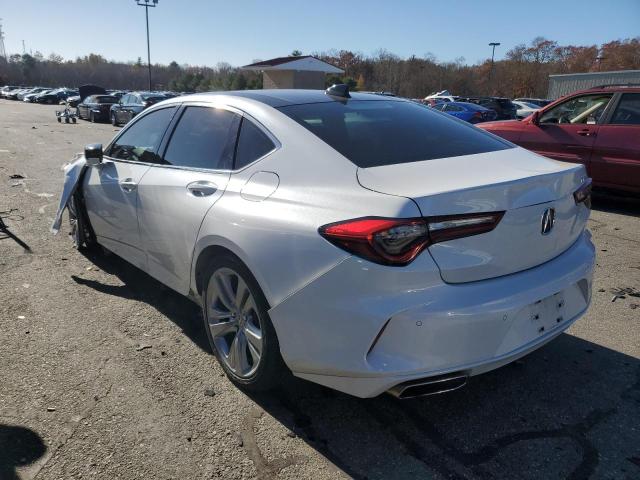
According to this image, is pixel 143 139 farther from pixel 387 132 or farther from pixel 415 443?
pixel 415 443

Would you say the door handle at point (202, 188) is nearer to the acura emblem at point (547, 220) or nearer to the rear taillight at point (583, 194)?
the acura emblem at point (547, 220)

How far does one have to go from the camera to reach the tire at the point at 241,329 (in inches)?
99.1

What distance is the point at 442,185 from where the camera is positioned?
2.17 meters

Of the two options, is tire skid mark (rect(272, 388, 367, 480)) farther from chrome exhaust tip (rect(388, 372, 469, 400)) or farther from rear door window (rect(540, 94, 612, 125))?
rear door window (rect(540, 94, 612, 125))

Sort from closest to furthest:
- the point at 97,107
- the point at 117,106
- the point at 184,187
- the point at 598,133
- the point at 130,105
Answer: the point at 184,187 → the point at 598,133 → the point at 130,105 → the point at 117,106 → the point at 97,107

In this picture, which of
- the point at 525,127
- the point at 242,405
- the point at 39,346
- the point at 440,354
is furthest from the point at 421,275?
the point at 525,127

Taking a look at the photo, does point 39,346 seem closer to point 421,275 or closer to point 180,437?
point 180,437

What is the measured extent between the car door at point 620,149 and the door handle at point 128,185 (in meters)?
6.32

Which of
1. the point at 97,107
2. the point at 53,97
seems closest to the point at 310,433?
the point at 97,107

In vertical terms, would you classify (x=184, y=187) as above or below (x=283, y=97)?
below

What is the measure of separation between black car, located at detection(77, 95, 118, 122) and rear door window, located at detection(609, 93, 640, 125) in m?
27.3

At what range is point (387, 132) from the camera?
291 centimetres

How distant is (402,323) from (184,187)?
175cm

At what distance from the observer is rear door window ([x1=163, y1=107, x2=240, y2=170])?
3029 millimetres
